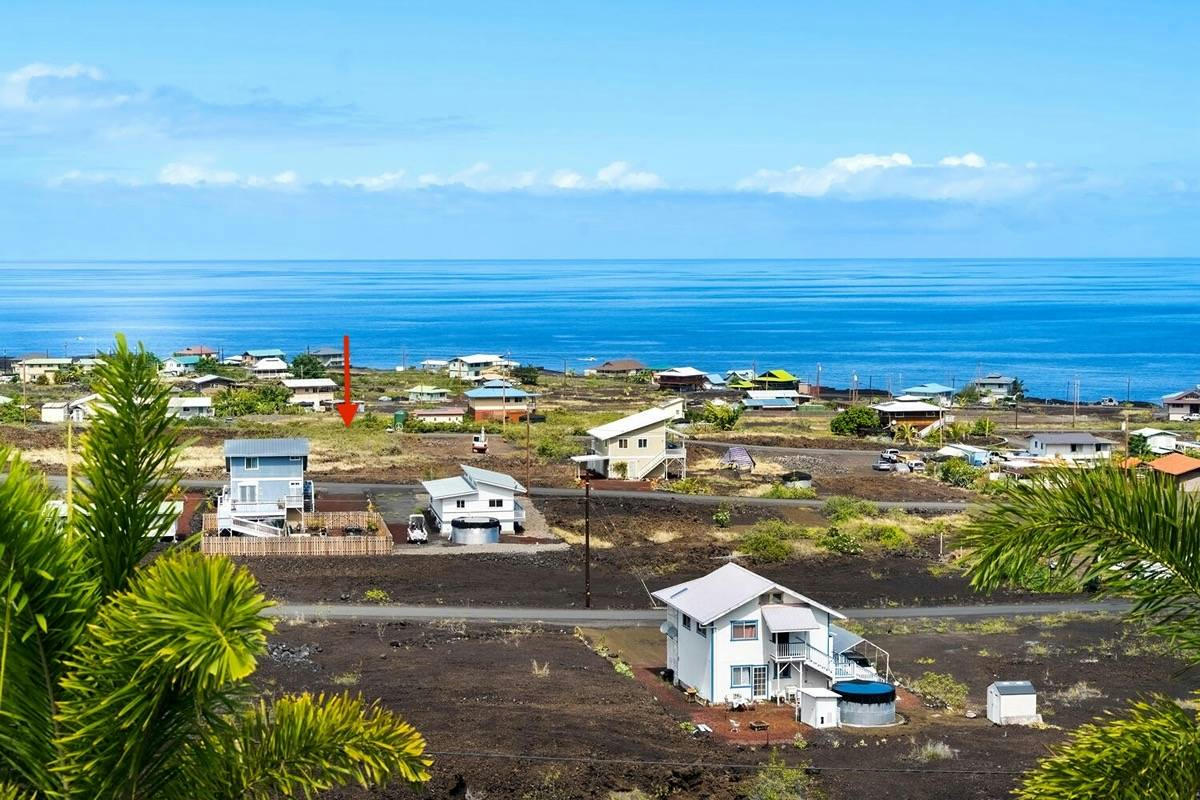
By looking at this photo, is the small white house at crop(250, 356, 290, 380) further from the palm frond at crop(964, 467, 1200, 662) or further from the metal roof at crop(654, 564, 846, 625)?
the palm frond at crop(964, 467, 1200, 662)

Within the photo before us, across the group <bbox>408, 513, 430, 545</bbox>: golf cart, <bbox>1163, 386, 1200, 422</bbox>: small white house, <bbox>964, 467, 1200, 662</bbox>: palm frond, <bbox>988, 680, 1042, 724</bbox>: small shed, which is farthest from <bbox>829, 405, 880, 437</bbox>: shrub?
<bbox>964, 467, 1200, 662</bbox>: palm frond

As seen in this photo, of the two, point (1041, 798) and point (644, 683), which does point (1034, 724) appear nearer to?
point (644, 683)

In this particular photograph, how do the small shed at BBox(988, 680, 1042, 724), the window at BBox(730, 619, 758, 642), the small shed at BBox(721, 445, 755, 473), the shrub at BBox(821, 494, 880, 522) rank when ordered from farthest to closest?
the small shed at BBox(721, 445, 755, 473) < the shrub at BBox(821, 494, 880, 522) < the window at BBox(730, 619, 758, 642) < the small shed at BBox(988, 680, 1042, 724)

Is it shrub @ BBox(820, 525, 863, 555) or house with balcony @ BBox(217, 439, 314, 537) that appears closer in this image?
shrub @ BBox(820, 525, 863, 555)

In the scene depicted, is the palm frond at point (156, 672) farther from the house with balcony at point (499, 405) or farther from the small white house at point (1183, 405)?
the small white house at point (1183, 405)

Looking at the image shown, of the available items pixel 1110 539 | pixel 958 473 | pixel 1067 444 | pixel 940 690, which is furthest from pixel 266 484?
pixel 1110 539

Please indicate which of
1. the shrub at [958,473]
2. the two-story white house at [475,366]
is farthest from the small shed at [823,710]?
the two-story white house at [475,366]
